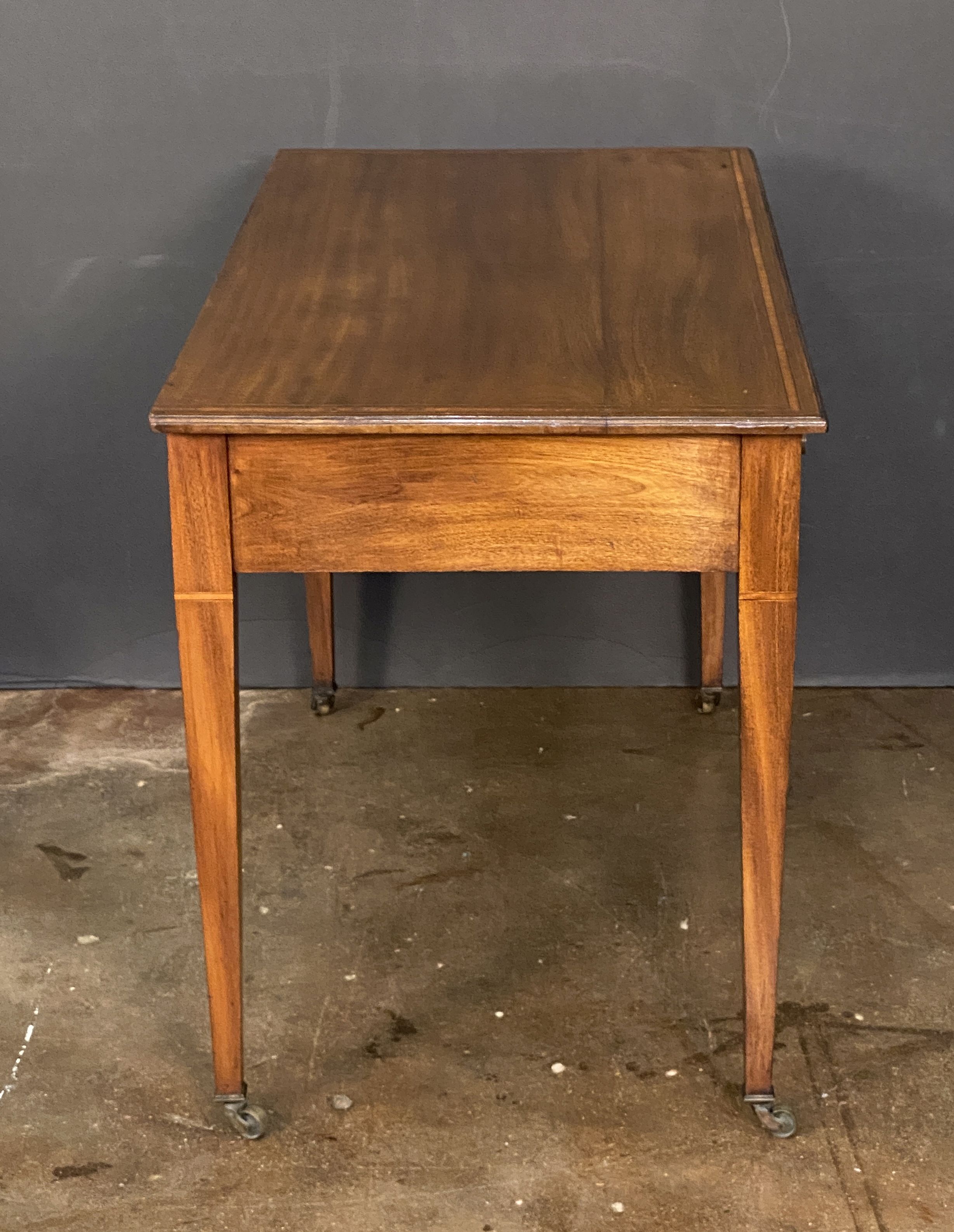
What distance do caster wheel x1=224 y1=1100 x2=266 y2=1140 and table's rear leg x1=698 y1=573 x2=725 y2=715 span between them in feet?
→ 3.58

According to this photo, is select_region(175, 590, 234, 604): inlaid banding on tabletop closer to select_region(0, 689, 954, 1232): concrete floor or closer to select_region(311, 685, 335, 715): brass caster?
select_region(0, 689, 954, 1232): concrete floor

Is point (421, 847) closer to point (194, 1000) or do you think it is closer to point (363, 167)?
point (194, 1000)

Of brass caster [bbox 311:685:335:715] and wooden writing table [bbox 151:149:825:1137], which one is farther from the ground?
wooden writing table [bbox 151:149:825:1137]

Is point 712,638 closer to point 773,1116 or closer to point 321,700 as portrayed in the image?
point 321,700

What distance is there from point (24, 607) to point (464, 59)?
1134 mm

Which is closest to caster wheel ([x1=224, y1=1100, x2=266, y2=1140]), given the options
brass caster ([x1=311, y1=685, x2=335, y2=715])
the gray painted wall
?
brass caster ([x1=311, y1=685, x2=335, y2=715])

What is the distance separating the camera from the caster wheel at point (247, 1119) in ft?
5.63

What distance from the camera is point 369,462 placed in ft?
4.77

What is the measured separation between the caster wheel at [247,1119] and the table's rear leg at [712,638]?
1.09 m

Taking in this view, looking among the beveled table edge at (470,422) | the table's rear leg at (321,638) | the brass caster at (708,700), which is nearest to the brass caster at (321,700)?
the table's rear leg at (321,638)

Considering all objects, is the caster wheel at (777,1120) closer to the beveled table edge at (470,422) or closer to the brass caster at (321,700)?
the beveled table edge at (470,422)

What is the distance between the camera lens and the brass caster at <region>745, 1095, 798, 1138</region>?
1709 millimetres

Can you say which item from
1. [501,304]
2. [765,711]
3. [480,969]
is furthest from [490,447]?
[480,969]

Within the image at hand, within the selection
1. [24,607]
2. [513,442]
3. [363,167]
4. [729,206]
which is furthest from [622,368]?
[24,607]
